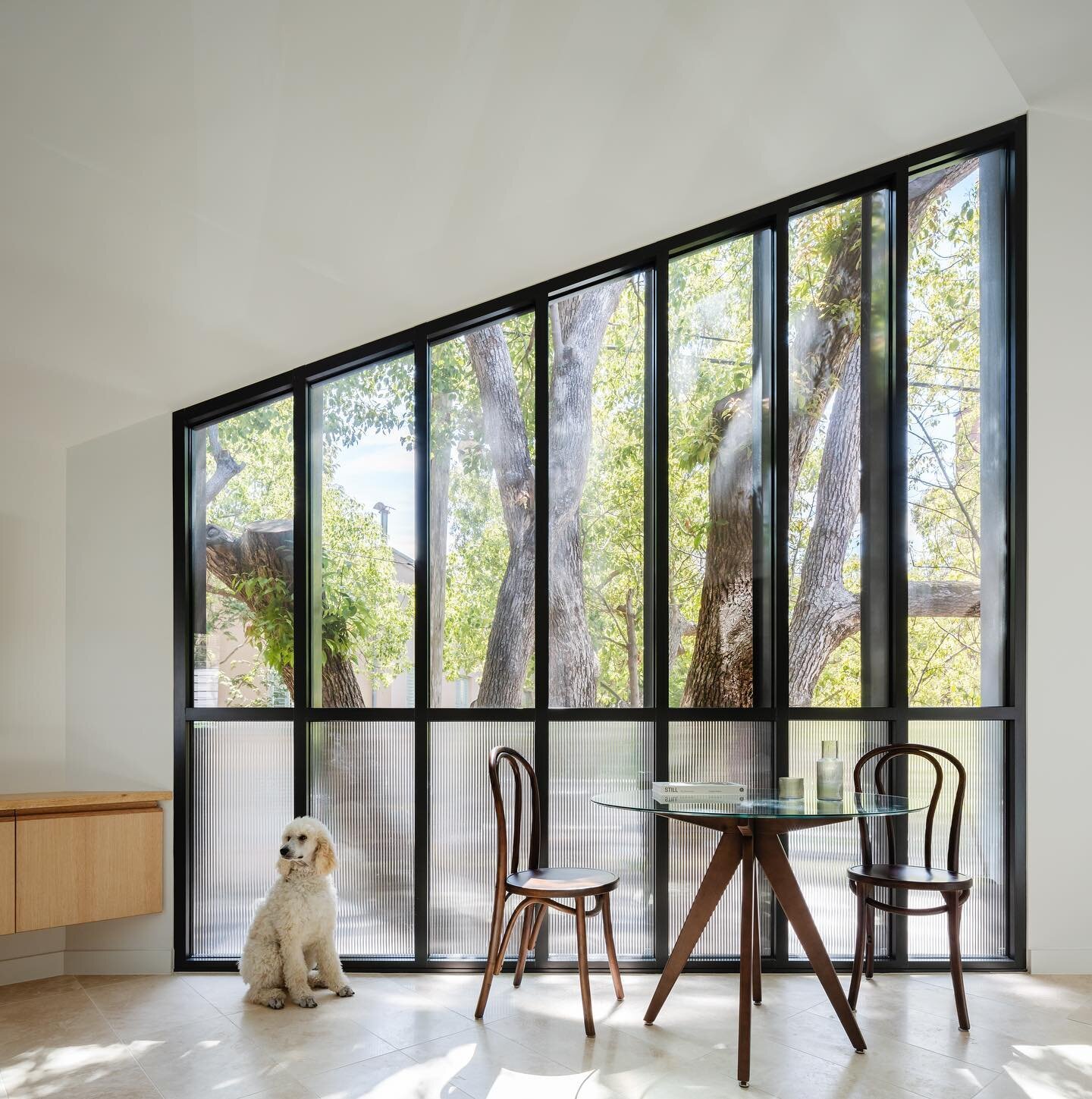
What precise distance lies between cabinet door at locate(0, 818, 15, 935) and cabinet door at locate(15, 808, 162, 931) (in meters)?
0.02

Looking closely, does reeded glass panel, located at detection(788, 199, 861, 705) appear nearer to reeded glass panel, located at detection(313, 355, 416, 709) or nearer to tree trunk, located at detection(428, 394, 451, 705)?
tree trunk, located at detection(428, 394, 451, 705)

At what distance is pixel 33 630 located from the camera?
4.06 meters

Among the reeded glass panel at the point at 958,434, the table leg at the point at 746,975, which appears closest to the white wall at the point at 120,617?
the table leg at the point at 746,975

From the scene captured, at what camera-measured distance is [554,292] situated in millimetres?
4258

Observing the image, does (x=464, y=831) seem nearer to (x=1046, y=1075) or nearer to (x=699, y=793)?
(x=699, y=793)

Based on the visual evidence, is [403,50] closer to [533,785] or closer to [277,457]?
[277,457]

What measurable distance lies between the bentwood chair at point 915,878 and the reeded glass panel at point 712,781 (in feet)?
1.31

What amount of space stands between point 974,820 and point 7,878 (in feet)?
12.5

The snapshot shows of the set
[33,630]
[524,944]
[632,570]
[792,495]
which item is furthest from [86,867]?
[792,495]

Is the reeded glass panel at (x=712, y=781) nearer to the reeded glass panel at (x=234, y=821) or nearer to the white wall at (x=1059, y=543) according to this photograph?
the white wall at (x=1059, y=543)

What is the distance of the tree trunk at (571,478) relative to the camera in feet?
13.6

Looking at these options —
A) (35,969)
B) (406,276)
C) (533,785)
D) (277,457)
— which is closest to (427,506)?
A: (277,457)

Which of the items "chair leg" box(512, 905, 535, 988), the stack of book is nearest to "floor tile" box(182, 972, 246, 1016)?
"chair leg" box(512, 905, 535, 988)

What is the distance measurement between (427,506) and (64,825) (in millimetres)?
1888
